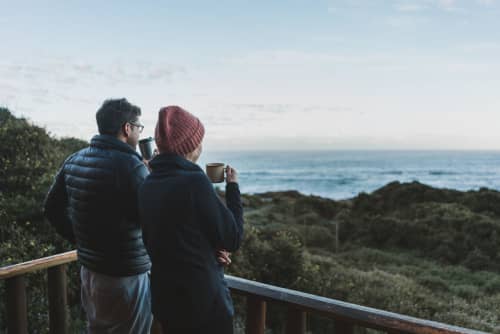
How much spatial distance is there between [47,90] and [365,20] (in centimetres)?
905

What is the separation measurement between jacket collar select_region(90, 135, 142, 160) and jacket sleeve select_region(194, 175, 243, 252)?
2.06 ft

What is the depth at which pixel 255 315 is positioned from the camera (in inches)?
70.5

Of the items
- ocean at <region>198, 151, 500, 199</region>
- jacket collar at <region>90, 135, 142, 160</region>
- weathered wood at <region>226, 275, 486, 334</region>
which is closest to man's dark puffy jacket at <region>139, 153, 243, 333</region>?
weathered wood at <region>226, 275, 486, 334</region>

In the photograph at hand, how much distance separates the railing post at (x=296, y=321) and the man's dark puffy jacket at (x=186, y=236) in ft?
1.29

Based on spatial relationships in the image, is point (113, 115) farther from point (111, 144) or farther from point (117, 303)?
point (117, 303)

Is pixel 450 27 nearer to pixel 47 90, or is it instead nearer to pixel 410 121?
pixel 47 90

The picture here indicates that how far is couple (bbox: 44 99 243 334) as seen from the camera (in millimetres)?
1296

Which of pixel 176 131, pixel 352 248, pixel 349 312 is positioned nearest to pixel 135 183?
pixel 176 131

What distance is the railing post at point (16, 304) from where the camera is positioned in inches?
83.3

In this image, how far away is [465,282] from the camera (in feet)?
32.2

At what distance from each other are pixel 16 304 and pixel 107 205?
100 centimetres

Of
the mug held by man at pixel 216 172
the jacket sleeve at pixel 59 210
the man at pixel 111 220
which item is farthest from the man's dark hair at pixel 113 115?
the mug held by man at pixel 216 172

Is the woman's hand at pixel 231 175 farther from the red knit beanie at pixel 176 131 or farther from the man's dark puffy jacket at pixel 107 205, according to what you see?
the man's dark puffy jacket at pixel 107 205

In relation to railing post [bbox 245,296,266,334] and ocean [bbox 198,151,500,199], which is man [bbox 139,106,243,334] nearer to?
railing post [bbox 245,296,266,334]
